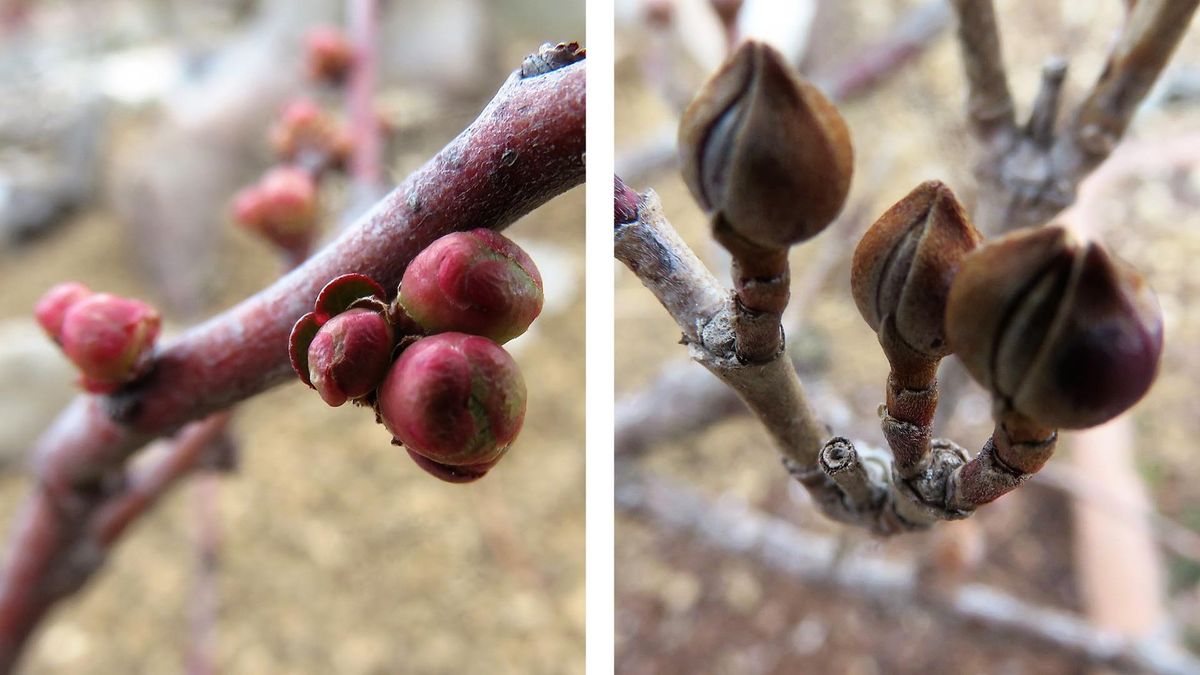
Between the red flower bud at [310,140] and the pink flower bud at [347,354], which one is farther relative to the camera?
the red flower bud at [310,140]

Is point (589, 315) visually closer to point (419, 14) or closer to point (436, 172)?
point (436, 172)

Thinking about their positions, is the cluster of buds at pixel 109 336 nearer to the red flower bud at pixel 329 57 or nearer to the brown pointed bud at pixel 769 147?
the brown pointed bud at pixel 769 147

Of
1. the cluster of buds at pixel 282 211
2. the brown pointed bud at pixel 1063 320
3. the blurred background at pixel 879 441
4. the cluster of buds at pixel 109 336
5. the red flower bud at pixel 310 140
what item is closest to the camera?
the brown pointed bud at pixel 1063 320

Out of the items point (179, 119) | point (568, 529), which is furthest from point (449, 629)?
point (179, 119)

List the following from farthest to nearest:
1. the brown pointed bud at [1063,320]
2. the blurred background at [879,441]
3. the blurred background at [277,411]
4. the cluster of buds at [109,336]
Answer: the blurred background at [277,411], the blurred background at [879,441], the cluster of buds at [109,336], the brown pointed bud at [1063,320]

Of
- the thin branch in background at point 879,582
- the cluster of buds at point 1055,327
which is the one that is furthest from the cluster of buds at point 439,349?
the thin branch in background at point 879,582

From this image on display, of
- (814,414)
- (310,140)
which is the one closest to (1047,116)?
(814,414)
